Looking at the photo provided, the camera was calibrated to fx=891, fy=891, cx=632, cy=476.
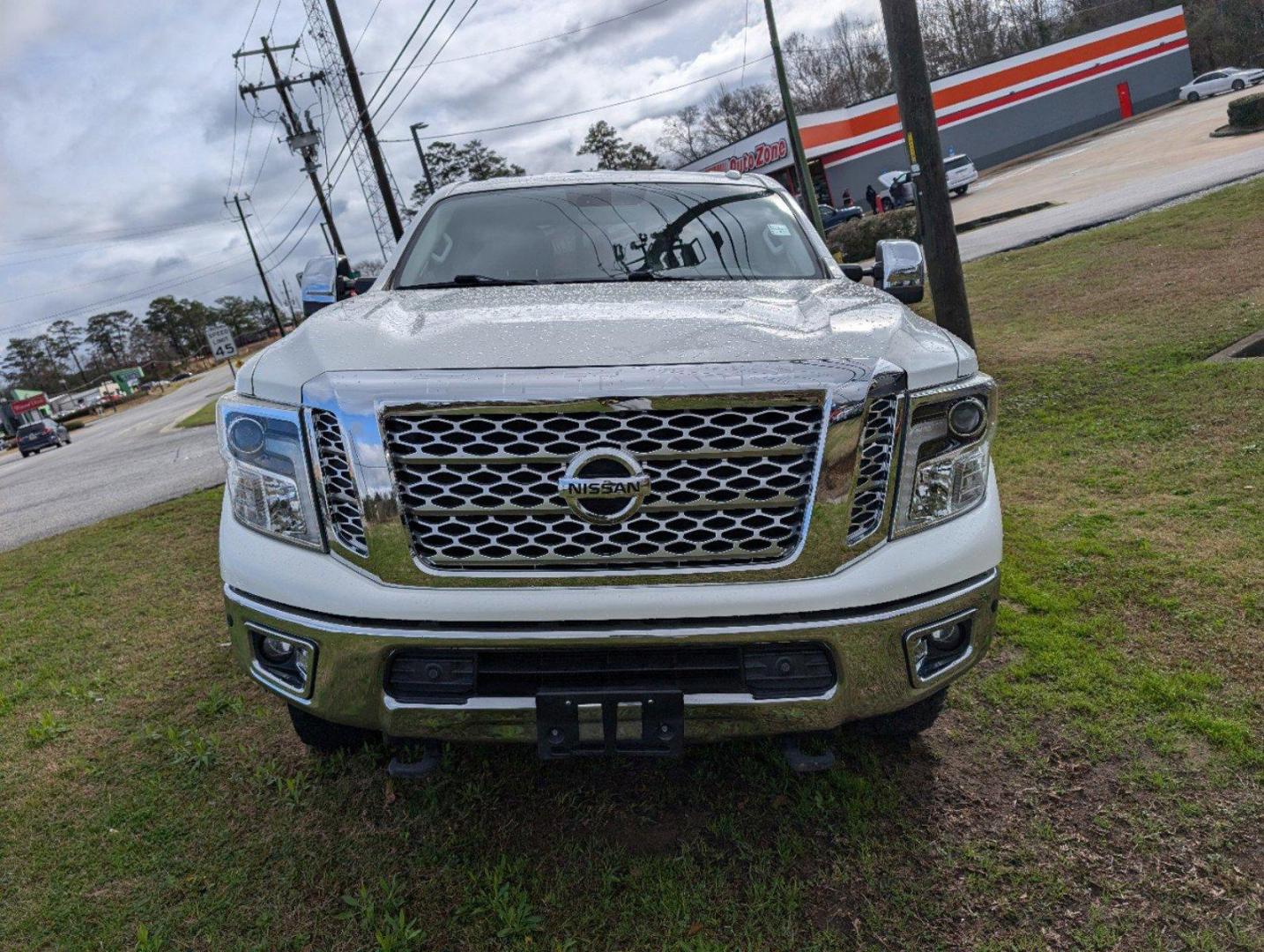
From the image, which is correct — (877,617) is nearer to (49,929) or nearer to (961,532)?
(961,532)

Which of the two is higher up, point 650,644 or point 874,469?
point 874,469

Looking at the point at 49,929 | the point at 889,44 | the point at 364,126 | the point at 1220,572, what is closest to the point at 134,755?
the point at 49,929

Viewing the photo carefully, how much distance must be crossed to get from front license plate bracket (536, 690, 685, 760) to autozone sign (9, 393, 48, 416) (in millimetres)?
88659

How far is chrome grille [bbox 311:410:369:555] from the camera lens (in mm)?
2070

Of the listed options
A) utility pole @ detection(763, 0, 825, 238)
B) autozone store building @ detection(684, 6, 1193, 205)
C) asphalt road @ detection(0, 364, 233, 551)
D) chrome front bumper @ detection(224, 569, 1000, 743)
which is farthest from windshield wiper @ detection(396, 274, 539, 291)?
autozone store building @ detection(684, 6, 1193, 205)

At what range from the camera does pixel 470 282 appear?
3357 millimetres

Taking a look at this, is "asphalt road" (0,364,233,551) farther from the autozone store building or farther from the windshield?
the autozone store building

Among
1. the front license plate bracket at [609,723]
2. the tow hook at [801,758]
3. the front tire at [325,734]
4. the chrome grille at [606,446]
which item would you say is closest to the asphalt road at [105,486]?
the front tire at [325,734]

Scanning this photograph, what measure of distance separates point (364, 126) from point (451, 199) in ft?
58.2

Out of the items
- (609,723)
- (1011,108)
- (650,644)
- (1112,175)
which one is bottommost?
(1112,175)

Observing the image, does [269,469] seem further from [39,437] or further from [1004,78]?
[1004,78]

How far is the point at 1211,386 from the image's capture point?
5738 mm

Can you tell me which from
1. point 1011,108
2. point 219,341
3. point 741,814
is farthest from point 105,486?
point 1011,108

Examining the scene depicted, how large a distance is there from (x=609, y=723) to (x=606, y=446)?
0.65 meters
